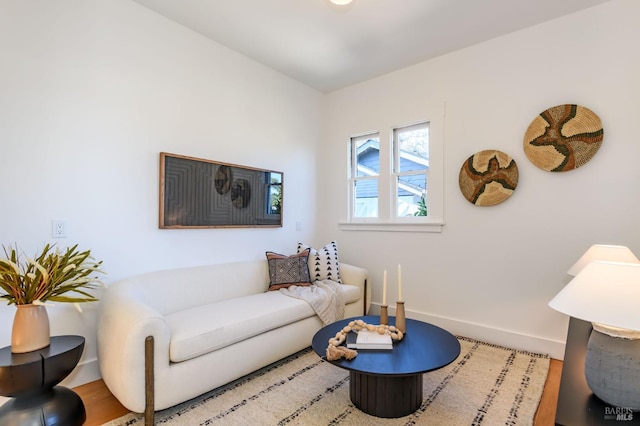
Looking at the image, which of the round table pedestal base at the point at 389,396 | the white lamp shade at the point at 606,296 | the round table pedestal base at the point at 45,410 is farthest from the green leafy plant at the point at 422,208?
the round table pedestal base at the point at 45,410

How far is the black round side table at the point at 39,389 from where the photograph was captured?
1.45 m

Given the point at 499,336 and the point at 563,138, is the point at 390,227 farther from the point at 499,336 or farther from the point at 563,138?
the point at 563,138

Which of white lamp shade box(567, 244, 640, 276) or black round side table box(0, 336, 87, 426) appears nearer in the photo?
black round side table box(0, 336, 87, 426)

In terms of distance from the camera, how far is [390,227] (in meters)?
3.70

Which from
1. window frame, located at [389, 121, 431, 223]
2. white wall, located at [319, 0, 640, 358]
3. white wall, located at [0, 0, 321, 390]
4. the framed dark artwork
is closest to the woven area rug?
white wall, located at [319, 0, 640, 358]

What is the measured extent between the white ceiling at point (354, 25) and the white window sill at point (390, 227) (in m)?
1.76

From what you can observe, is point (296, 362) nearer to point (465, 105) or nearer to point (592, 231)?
point (592, 231)

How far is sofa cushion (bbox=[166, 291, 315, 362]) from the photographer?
6.41 feet

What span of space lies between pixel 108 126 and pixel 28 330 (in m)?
1.50

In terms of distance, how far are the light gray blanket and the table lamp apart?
1.97 metres

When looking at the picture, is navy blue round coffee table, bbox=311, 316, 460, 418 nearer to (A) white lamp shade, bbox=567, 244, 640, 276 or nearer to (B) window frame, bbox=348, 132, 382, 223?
(A) white lamp shade, bbox=567, 244, 640, 276

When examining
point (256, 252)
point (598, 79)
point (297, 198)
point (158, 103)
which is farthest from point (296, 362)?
point (598, 79)

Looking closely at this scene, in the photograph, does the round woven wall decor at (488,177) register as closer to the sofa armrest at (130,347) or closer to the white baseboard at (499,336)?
the white baseboard at (499,336)

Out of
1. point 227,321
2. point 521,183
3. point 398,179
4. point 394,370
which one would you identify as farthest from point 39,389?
point 521,183
